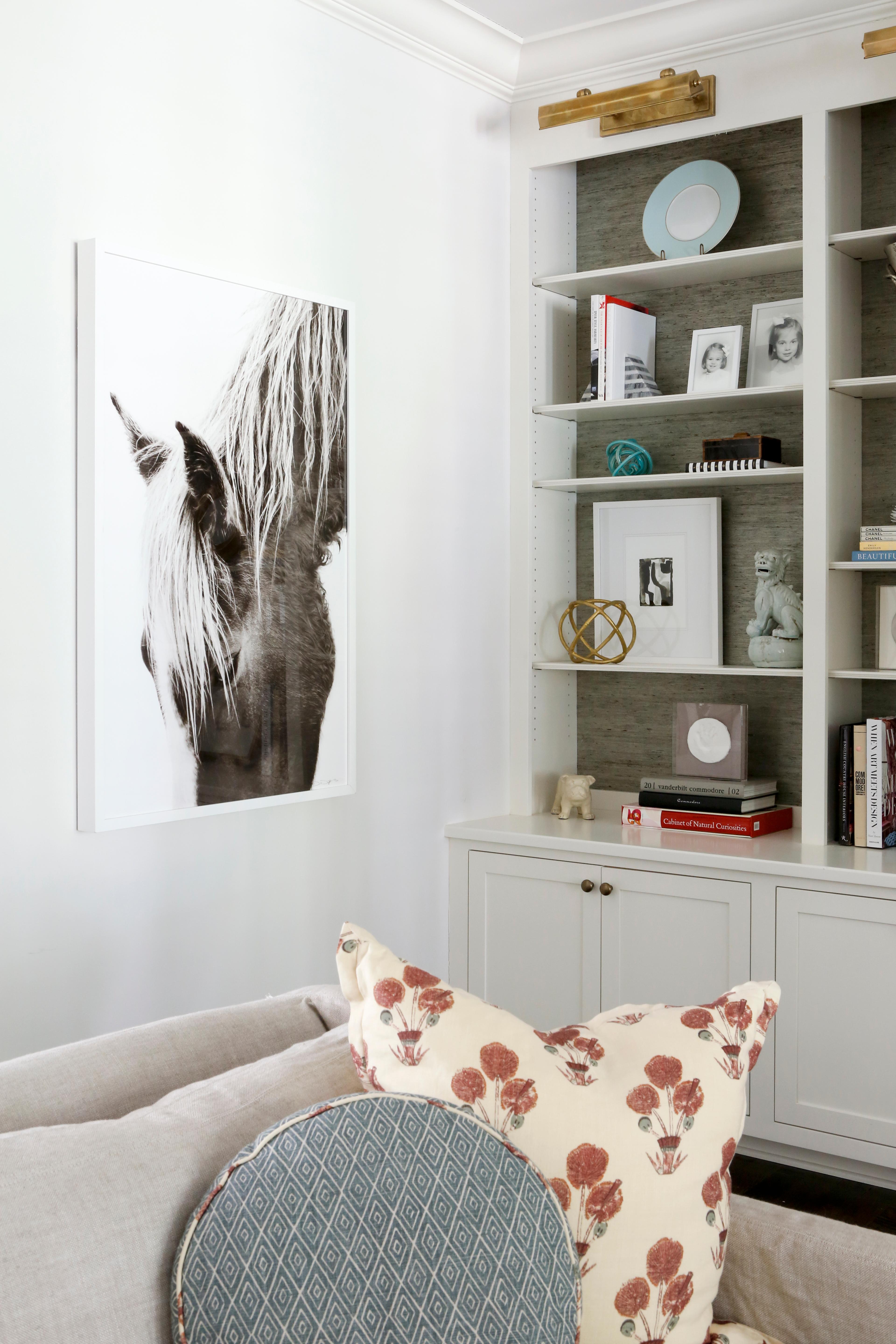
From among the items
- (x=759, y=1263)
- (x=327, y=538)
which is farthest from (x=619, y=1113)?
(x=327, y=538)

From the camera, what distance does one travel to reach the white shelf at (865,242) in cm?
266

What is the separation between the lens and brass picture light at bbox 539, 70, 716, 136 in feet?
9.21

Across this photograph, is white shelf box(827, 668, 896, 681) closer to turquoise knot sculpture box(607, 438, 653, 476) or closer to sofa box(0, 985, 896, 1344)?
turquoise knot sculpture box(607, 438, 653, 476)

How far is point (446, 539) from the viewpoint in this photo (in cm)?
299

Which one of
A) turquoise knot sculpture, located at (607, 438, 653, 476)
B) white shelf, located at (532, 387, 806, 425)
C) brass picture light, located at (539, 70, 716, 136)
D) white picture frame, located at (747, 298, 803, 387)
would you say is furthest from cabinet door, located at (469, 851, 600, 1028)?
brass picture light, located at (539, 70, 716, 136)

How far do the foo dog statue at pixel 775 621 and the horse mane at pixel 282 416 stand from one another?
1.12 m

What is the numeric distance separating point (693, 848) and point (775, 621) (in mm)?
613

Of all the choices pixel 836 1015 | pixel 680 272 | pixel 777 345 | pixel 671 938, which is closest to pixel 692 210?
pixel 680 272

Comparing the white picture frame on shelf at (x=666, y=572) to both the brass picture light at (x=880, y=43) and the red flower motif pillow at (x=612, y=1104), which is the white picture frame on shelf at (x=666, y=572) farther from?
the red flower motif pillow at (x=612, y=1104)

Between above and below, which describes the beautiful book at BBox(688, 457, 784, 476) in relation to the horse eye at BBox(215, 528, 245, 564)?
above

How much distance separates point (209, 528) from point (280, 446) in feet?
0.90

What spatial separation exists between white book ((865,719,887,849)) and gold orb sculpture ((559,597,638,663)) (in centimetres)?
68

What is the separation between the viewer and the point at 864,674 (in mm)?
2717

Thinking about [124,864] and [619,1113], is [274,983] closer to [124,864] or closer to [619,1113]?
[124,864]
